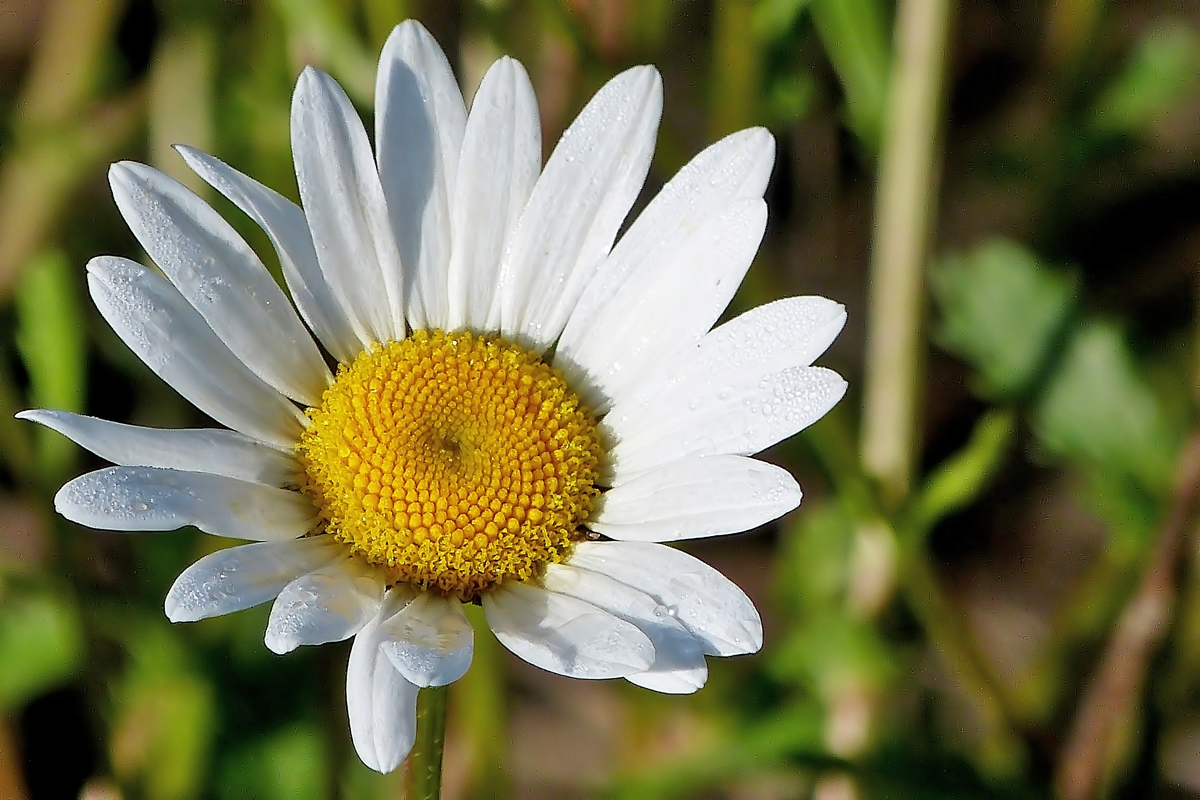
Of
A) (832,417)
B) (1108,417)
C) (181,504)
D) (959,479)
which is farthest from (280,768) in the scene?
(1108,417)

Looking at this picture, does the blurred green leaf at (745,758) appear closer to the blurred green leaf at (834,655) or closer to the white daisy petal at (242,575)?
the blurred green leaf at (834,655)

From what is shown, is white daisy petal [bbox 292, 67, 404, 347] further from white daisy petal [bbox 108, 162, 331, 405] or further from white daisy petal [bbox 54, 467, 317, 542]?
white daisy petal [bbox 54, 467, 317, 542]

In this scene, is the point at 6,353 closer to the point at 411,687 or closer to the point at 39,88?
the point at 39,88

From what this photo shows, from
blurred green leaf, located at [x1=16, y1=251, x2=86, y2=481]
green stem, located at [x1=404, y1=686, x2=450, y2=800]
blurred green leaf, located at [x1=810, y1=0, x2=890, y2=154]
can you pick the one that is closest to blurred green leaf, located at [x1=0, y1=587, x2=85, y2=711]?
blurred green leaf, located at [x1=16, y1=251, x2=86, y2=481]

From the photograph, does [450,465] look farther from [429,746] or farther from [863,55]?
[863,55]

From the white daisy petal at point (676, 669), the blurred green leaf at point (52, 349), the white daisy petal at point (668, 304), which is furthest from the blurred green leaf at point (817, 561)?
the blurred green leaf at point (52, 349)

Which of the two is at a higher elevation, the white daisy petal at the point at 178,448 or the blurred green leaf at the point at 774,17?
the blurred green leaf at the point at 774,17

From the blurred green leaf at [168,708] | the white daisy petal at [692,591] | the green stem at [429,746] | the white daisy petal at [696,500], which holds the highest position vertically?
the white daisy petal at [696,500]
